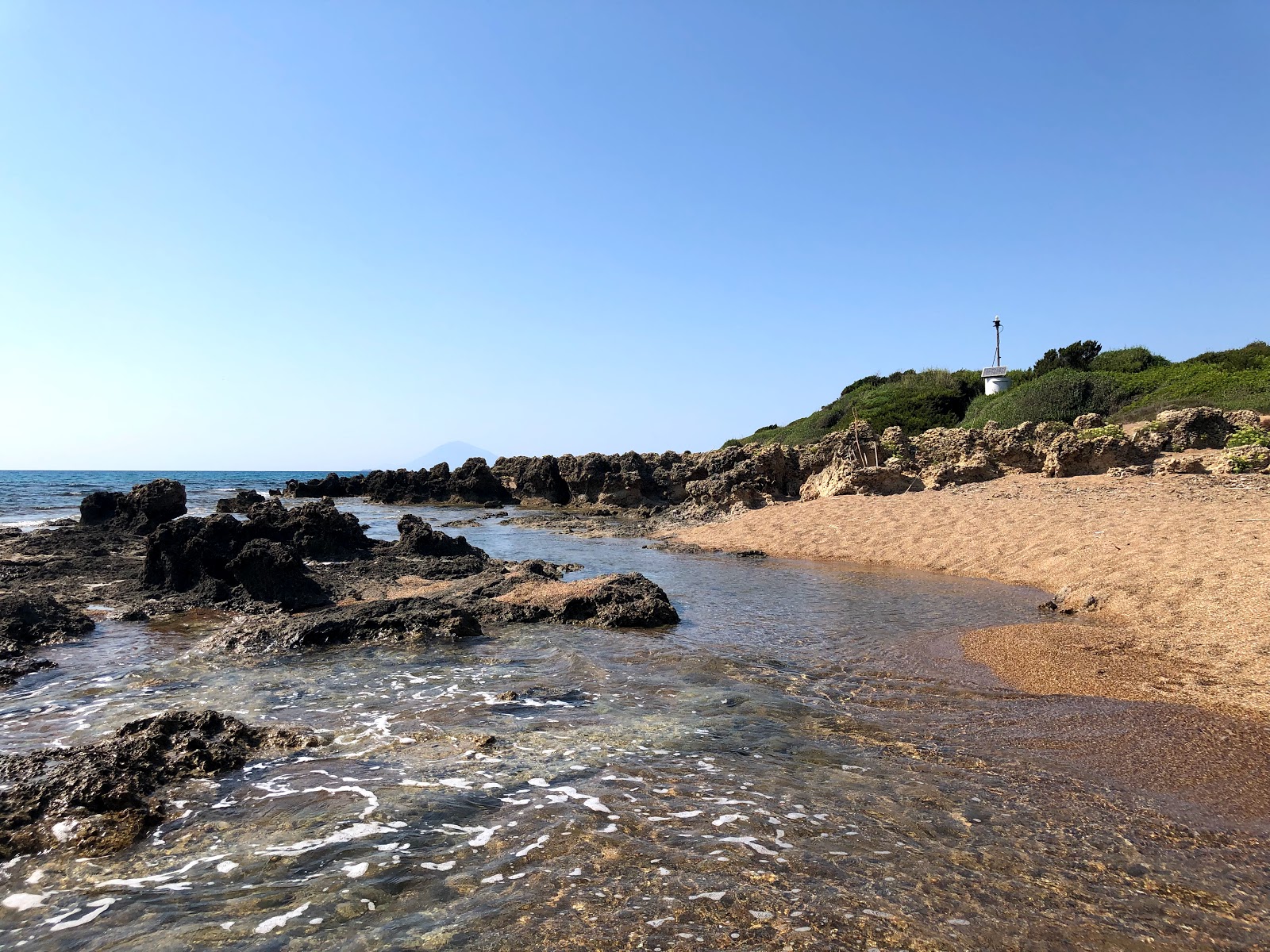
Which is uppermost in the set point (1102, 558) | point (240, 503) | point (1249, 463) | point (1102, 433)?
point (1102, 433)

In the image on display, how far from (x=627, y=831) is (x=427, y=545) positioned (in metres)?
11.2

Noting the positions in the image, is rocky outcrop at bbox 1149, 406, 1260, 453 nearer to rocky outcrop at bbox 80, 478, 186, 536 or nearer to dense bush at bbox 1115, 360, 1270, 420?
dense bush at bbox 1115, 360, 1270, 420

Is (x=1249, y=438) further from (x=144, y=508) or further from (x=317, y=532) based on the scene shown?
Answer: (x=144, y=508)

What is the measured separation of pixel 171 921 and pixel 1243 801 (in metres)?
5.42

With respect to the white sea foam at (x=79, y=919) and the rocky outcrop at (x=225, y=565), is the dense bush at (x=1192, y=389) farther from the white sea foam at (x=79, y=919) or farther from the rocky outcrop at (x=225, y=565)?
the white sea foam at (x=79, y=919)

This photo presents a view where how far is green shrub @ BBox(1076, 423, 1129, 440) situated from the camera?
17500 mm

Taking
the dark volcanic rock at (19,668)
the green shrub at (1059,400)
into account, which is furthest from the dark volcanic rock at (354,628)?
the green shrub at (1059,400)

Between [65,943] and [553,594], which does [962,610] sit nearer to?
[553,594]

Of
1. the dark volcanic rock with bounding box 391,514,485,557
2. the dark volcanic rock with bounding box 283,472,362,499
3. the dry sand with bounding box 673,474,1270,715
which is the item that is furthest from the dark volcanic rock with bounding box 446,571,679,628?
the dark volcanic rock with bounding box 283,472,362,499

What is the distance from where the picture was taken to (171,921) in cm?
288

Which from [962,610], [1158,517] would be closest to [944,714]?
[962,610]

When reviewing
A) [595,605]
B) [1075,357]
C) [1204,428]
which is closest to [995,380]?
[1075,357]

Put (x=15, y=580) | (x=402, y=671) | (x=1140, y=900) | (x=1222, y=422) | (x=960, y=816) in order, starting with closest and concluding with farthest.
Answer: (x=1140, y=900) → (x=960, y=816) → (x=402, y=671) → (x=15, y=580) → (x=1222, y=422)

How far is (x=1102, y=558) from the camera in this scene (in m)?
10.2
